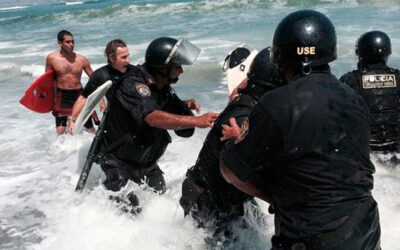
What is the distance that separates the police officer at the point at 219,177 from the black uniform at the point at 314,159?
606 mm

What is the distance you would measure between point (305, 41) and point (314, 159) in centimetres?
49

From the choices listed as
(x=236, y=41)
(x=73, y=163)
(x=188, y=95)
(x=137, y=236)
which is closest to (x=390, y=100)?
(x=137, y=236)

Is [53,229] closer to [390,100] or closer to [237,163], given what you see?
[237,163]

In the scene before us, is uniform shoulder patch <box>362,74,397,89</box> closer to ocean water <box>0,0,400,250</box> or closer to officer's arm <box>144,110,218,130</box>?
ocean water <box>0,0,400,250</box>

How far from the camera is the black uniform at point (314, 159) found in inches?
69.3

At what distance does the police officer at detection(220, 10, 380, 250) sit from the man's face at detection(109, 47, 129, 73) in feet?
9.12

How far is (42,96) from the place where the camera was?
24.1 feet

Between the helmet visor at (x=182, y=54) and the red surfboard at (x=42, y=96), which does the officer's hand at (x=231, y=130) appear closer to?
the helmet visor at (x=182, y=54)

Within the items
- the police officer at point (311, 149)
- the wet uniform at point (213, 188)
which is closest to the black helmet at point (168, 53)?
the wet uniform at point (213, 188)

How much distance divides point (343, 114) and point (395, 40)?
14.6 m

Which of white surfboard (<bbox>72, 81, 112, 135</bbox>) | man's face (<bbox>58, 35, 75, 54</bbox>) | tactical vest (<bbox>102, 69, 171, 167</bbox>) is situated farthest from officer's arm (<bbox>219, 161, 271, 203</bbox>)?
man's face (<bbox>58, 35, 75, 54</bbox>)

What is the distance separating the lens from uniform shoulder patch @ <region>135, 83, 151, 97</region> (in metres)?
3.56

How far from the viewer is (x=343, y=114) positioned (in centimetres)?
178

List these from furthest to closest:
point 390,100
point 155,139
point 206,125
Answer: point 390,100 → point 155,139 → point 206,125
